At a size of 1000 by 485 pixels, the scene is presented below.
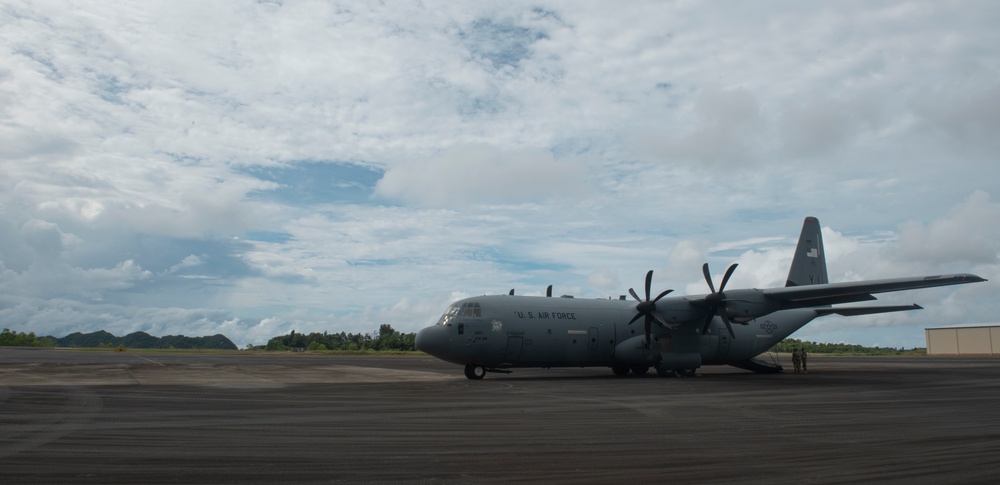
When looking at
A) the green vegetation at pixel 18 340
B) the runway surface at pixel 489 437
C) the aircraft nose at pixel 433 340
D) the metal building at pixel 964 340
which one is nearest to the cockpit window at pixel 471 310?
the aircraft nose at pixel 433 340

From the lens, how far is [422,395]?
20531 millimetres

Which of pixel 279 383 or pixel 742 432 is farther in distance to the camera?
pixel 279 383

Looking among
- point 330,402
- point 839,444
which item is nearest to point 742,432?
point 839,444

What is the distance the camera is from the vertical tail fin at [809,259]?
39.2 m

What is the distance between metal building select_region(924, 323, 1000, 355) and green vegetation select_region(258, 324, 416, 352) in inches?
2538

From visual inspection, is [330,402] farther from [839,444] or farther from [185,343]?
[185,343]

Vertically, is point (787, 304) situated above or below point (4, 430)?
above

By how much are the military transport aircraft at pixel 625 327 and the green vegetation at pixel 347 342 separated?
52676 millimetres

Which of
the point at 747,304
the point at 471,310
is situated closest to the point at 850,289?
the point at 747,304

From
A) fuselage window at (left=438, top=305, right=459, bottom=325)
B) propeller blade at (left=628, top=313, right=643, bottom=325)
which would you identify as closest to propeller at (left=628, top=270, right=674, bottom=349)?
propeller blade at (left=628, top=313, right=643, bottom=325)

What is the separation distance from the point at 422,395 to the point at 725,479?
13.4m

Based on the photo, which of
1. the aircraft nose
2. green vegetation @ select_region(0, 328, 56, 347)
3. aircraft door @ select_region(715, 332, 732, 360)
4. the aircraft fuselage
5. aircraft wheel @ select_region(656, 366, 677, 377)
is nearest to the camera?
the aircraft nose

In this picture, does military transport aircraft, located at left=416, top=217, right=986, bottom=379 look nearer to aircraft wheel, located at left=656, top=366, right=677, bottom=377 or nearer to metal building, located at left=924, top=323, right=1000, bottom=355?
aircraft wheel, located at left=656, top=366, right=677, bottom=377

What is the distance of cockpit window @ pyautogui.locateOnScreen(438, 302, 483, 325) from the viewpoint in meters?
29.5
